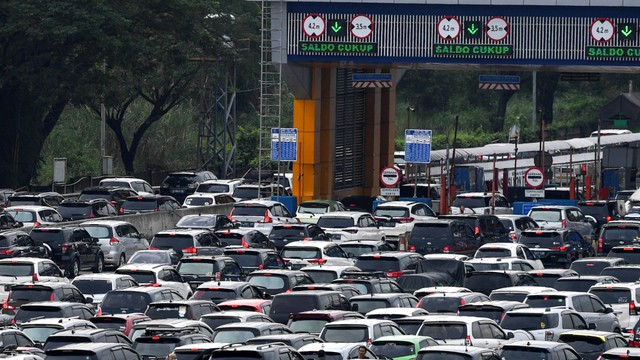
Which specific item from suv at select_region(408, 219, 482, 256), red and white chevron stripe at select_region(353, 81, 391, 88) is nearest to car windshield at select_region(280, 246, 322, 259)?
suv at select_region(408, 219, 482, 256)

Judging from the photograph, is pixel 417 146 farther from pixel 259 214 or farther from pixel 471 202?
pixel 259 214

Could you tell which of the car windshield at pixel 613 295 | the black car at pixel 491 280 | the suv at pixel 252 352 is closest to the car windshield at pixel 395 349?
the suv at pixel 252 352

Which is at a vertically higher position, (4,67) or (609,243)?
(4,67)

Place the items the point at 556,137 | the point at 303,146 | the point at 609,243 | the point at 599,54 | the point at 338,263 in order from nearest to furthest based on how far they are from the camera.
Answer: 1. the point at 338,263
2. the point at 609,243
3. the point at 599,54
4. the point at 303,146
5. the point at 556,137

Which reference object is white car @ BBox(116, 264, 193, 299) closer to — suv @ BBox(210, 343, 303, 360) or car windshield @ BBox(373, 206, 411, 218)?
suv @ BBox(210, 343, 303, 360)

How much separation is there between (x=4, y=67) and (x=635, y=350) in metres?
43.1

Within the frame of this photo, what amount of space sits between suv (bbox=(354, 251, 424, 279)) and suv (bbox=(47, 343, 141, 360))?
13.0 m

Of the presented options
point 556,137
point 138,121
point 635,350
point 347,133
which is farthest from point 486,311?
point 556,137

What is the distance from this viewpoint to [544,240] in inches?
1599

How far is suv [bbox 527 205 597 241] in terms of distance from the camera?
151 feet

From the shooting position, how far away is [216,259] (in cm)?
3316

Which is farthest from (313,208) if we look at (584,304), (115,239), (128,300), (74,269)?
(584,304)

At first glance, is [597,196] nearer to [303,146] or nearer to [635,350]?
[303,146]

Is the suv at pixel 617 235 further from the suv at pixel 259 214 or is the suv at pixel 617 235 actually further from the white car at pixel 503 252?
the suv at pixel 259 214
